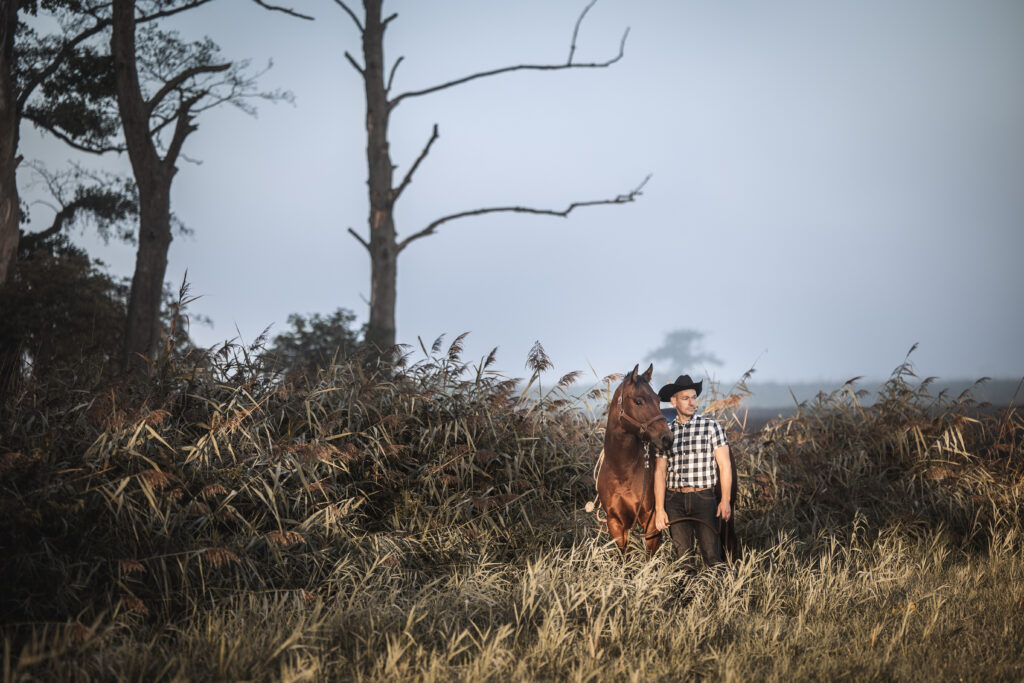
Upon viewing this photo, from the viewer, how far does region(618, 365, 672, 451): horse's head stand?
5.28 metres

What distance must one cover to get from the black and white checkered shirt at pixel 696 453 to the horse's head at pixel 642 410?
71cm

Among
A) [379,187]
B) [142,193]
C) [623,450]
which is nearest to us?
[623,450]

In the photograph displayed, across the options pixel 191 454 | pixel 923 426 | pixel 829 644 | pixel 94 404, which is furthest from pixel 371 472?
pixel 923 426

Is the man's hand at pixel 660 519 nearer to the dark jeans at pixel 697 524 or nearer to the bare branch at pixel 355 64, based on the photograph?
the dark jeans at pixel 697 524

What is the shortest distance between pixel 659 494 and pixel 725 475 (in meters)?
0.56

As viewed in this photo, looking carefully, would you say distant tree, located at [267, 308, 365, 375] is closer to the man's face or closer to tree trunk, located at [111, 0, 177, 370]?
tree trunk, located at [111, 0, 177, 370]

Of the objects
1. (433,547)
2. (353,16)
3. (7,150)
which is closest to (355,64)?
(353,16)

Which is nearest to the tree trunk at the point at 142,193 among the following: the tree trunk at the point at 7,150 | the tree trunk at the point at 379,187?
the tree trunk at the point at 7,150

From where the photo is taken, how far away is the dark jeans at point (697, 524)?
6.09 metres

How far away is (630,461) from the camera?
5750mm

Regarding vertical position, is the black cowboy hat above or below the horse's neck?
above

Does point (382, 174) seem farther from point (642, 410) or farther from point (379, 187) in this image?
point (642, 410)

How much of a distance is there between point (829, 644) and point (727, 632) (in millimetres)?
627

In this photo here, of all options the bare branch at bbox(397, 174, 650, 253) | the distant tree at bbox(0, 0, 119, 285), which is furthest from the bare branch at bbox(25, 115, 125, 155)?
the bare branch at bbox(397, 174, 650, 253)
